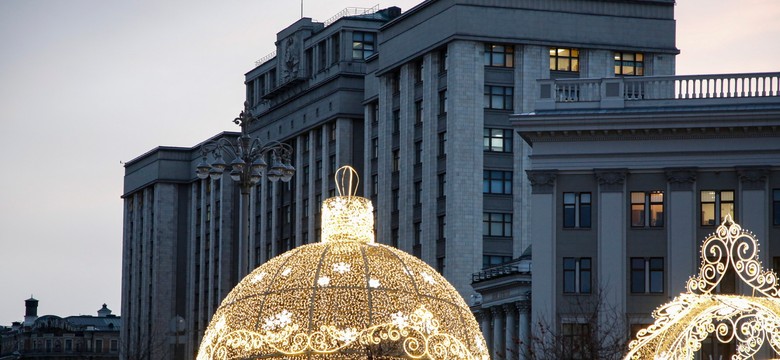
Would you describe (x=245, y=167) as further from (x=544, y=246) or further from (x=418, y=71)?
(x=418, y=71)

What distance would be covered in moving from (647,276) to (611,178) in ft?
10.5

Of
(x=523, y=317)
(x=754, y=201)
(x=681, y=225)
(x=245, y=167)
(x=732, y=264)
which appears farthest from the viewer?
(x=523, y=317)

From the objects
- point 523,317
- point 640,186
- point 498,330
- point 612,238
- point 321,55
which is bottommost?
point 498,330

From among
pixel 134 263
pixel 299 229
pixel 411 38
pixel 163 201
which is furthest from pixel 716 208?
pixel 134 263

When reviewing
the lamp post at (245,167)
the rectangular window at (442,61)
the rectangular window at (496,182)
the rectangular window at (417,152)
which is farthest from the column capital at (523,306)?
the lamp post at (245,167)

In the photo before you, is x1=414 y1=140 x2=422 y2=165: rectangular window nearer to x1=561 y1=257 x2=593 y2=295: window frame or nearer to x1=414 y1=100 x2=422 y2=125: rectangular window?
x1=414 y1=100 x2=422 y2=125: rectangular window

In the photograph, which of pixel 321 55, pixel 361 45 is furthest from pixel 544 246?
pixel 321 55

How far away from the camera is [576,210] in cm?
5859

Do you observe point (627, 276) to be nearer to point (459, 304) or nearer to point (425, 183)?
point (425, 183)

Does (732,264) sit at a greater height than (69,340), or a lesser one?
lesser

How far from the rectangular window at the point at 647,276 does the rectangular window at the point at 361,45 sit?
44.6 meters

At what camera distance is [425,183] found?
8469 centimetres

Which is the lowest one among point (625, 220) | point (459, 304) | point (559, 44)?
point (459, 304)

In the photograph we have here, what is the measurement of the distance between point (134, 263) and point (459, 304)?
114669mm
